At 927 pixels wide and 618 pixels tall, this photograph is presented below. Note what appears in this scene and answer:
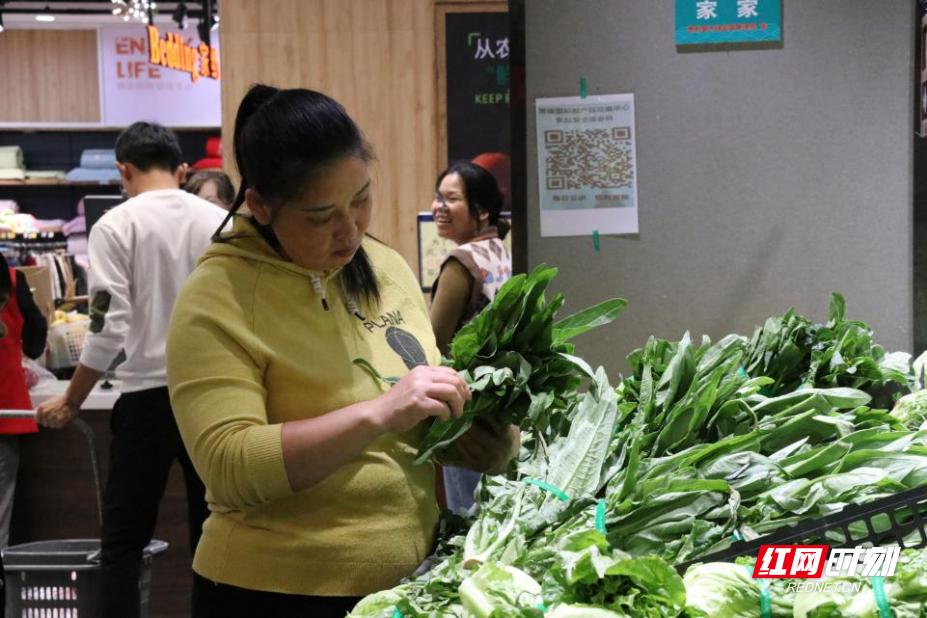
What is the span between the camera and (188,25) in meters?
9.62

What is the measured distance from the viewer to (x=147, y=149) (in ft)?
12.9

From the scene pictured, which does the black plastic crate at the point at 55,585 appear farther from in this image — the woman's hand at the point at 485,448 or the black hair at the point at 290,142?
the black hair at the point at 290,142

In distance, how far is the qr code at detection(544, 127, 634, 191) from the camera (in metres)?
2.73

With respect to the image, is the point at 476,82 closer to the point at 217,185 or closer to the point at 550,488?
the point at 217,185

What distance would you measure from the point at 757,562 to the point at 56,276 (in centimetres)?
722

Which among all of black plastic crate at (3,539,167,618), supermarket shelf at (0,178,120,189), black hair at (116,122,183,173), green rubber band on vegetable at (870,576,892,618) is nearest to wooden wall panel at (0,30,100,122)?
supermarket shelf at (0,178,120,189)

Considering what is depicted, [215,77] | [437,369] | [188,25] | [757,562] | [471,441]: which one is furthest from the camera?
[188,25]

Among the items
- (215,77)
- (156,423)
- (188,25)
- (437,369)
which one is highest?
(188,25)

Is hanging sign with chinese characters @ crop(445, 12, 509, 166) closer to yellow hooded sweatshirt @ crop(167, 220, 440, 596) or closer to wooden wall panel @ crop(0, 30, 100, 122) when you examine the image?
yellow hooded sweatshirt @ crop(167, 220, 440, 596)

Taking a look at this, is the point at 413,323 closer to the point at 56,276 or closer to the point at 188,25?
the point at 56,276

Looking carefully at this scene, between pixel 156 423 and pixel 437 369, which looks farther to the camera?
pixel 156 423

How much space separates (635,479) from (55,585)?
9.22 ft

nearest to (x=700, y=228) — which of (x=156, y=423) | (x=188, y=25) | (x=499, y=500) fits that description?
(x=499, y=500)

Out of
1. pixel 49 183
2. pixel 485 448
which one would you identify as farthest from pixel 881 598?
pixel 49 183
